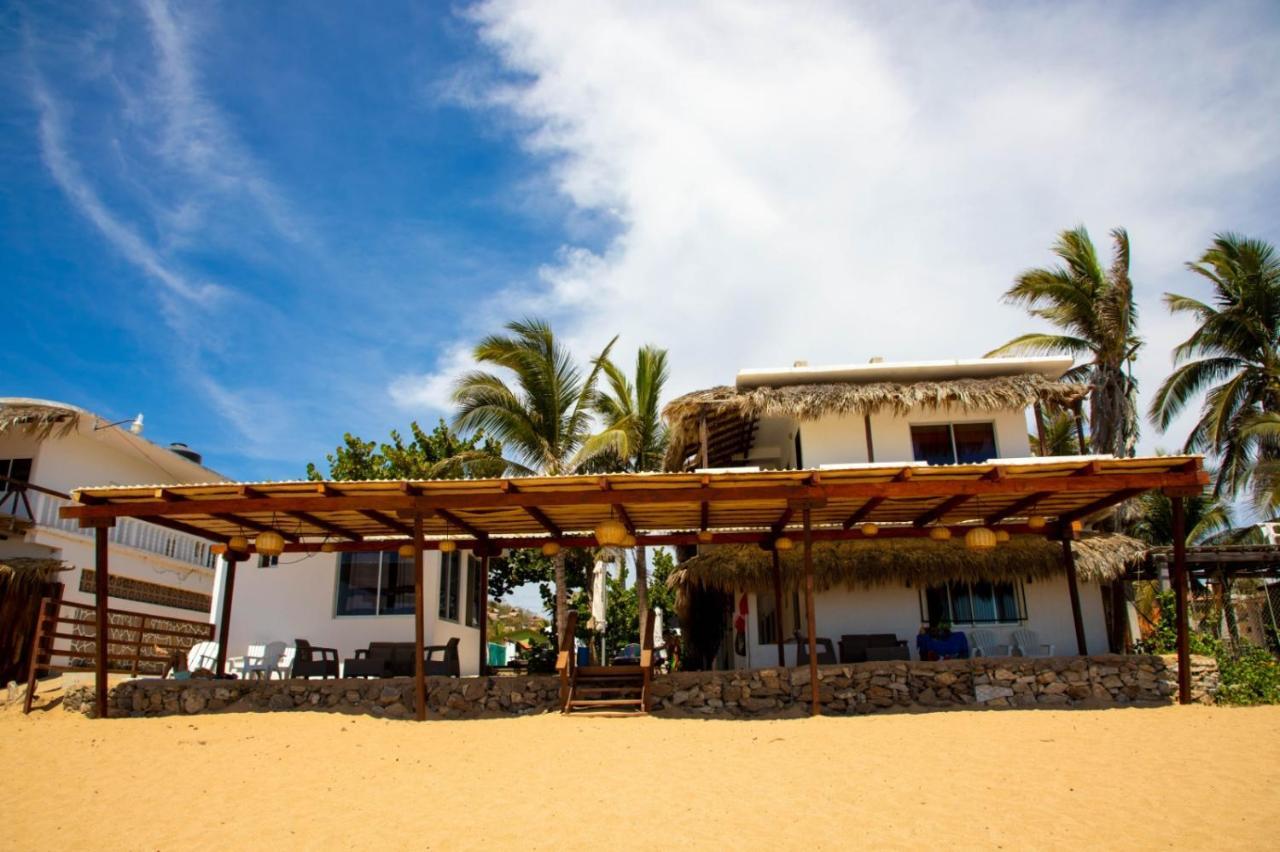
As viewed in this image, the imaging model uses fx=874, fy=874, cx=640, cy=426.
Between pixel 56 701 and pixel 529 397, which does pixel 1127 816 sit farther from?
pixel 529 397

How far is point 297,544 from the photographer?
14.4m

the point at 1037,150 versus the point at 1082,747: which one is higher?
the point at 1037,150

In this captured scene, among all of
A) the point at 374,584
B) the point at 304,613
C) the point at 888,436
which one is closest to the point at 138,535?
the point at 304,613

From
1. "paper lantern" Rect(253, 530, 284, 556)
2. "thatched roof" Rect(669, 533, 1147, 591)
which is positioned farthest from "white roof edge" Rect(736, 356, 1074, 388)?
"paper lantern" Rect(253, 530, 284, 556)

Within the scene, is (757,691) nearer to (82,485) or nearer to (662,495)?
(662,495)

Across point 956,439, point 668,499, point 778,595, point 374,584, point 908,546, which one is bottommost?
point 778,595

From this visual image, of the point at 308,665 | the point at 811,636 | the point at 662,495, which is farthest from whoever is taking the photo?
the point at 308,665

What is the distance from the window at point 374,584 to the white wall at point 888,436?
26.2 feet

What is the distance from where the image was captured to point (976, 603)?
1593cm

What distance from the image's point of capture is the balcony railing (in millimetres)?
17438

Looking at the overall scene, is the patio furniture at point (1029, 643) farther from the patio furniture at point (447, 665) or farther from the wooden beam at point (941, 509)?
the patio furniture at point (447, 665)

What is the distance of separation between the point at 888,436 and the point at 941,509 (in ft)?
9.90

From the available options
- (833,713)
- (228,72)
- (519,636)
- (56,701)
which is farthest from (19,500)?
(519,636)

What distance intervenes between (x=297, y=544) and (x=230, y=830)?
8.00 metres
